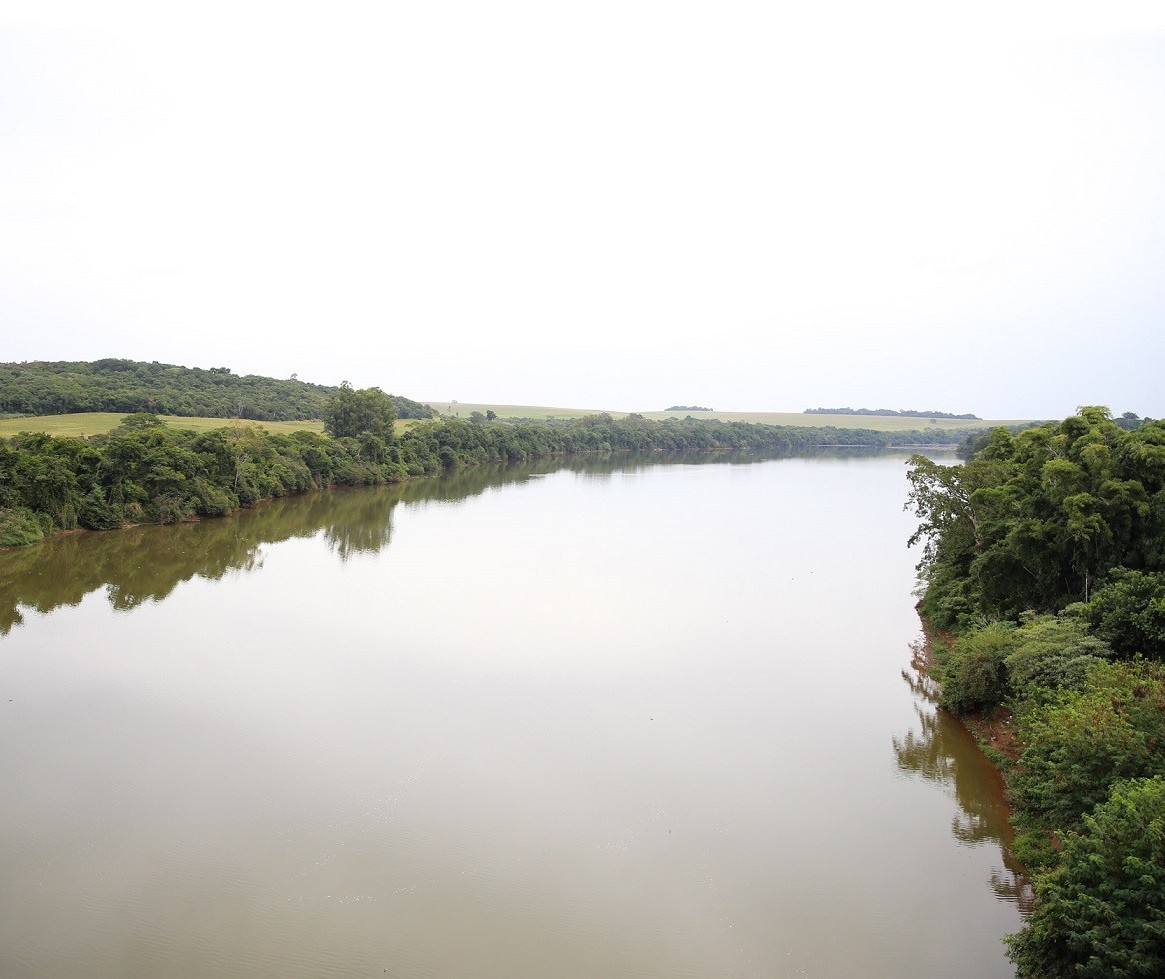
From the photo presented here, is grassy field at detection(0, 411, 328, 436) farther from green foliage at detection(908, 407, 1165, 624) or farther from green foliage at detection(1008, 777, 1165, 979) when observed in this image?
green foliage at detection(1008, 777, 1165, 979)

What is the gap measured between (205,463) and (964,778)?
31.3m

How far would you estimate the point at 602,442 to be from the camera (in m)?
89.3

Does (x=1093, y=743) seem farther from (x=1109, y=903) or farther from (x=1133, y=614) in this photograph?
(x=1133, y=614)

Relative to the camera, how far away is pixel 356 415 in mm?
54562

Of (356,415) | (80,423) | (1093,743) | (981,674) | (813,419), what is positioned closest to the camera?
(1093,743)

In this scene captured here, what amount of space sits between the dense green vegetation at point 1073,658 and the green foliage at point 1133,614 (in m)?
0.02

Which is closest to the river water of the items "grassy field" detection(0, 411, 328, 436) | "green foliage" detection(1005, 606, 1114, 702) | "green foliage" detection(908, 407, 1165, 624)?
"green foliage" detection(1005, 606, 1114, 702)

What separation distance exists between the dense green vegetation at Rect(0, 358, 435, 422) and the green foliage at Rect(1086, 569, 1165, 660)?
5103cm

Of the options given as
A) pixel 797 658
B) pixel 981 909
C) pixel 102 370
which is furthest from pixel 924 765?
pixel 102 370

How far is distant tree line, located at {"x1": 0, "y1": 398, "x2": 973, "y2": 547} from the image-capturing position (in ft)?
91.6

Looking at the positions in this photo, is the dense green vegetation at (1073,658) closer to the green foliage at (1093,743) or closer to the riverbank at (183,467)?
the green foliage at (1093,743)

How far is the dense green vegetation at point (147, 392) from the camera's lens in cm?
4909

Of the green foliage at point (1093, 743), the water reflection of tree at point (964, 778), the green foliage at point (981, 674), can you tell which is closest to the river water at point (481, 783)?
the water reflection of tree at point (964, 778)

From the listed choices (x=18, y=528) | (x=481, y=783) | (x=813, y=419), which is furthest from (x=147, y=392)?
(x=813, y=419)
